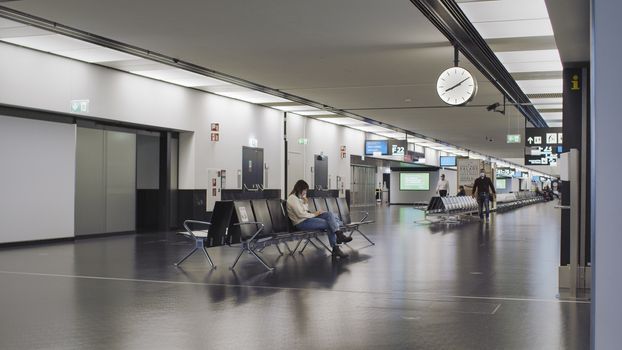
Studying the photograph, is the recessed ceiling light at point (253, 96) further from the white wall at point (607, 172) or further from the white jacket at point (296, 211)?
the white wall at point (607, 172)

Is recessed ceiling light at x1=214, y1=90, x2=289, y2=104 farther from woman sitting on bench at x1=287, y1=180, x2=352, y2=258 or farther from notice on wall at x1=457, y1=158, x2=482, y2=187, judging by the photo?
notice on wall at x1=457, y1=158, x2=482, y2=187

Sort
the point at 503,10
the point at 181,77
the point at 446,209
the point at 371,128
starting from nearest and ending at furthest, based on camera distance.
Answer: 1. the point at 503,10
2. the point at 181,77
3. the point at 446,209
4. the point at 371,128

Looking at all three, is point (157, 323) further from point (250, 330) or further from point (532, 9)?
point (532, 9)

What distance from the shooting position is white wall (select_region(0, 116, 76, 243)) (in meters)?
11.6

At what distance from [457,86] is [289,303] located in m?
6.05

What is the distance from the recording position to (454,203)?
22078 mm

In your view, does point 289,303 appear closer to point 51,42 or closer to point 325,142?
point 51,42

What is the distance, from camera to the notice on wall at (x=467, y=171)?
93.1 ft

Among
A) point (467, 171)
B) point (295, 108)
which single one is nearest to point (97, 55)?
point (295, 108)

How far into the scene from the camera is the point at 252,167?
19.8m

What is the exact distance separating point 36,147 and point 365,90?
8.16m

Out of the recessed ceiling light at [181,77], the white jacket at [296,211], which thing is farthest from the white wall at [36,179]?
the white jacket at [296,211]

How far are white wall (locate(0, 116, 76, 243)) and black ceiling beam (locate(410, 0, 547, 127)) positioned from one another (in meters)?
7.53

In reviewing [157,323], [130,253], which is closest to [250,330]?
[157,323]
